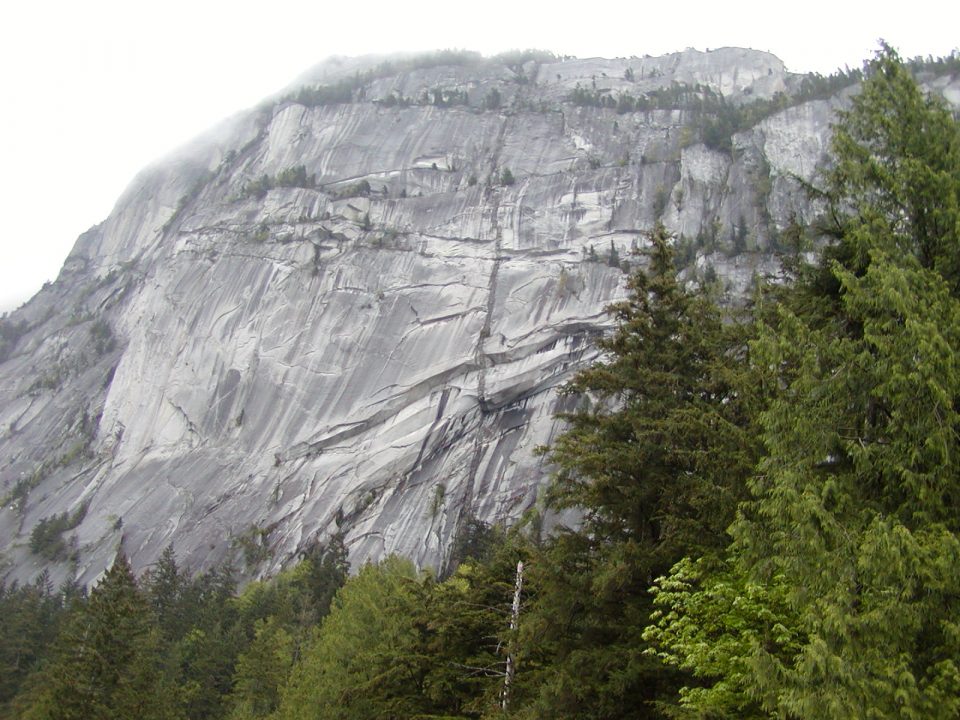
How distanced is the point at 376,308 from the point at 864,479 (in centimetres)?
6190

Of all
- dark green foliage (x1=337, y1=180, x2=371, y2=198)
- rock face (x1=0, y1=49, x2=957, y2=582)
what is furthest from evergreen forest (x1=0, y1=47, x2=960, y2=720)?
dark green foliage (x1=337, y1=180, x2=371, y2=198)

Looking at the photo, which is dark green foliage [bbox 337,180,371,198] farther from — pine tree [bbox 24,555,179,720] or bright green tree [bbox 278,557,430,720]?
bright green tree [bbox 278,557,430,720]

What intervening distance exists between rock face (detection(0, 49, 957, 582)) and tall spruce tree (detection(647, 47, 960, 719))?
37815 mm

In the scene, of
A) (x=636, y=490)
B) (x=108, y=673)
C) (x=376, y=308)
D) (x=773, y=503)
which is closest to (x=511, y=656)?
(x=636, y=490)

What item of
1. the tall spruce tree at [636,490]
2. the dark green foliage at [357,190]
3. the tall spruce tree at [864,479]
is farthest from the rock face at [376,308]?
the tall spruce tree at [864,479]

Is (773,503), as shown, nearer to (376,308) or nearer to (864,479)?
(864,479)

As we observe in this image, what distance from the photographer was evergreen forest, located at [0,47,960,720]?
5.50m

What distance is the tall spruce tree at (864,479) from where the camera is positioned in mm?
5363

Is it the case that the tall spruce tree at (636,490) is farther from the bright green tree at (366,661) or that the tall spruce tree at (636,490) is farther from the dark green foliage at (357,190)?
the dark green foliage at (357,190)

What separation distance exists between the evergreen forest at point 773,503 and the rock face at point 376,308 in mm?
35897

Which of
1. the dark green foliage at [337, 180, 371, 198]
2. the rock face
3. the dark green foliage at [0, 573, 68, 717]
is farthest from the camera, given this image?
the dark green foliage at [337, 180, 371, 198]

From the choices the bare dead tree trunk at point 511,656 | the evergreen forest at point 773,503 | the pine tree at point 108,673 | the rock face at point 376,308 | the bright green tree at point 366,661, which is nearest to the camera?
the evergreen forest at point 773,503

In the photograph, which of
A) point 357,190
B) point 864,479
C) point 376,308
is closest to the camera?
point 864,479

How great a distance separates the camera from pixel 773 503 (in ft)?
20.5
